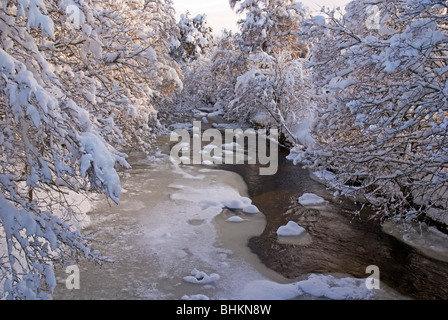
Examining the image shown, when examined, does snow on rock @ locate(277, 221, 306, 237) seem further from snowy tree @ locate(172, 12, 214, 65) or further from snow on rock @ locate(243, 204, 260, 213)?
A: snowy tree @ locate(172, 12, 214, 65)

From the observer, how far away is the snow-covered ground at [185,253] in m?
6.92

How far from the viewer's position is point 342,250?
8.96m

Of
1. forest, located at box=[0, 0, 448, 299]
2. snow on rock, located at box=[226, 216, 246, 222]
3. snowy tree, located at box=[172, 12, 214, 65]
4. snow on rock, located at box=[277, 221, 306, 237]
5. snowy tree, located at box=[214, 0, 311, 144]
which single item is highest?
snowy tree, located at box=[172, 12, 214, 65]

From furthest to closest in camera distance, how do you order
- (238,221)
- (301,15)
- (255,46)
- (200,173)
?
(255,46)
(301,15)
(200,173)
(238,221)

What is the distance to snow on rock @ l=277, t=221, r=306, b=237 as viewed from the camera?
32.3 feet

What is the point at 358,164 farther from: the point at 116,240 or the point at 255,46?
the point at 255,46

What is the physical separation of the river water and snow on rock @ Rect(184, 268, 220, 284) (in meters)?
0.02

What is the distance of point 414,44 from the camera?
237 inches

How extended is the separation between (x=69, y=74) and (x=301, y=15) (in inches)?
827

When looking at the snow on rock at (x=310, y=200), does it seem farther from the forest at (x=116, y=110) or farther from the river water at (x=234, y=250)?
the forest at (x=116, y=110)

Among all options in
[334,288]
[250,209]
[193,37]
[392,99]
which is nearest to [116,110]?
[250,209]

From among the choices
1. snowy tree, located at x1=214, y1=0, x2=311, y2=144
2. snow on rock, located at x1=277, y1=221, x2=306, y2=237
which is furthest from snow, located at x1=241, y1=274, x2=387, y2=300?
snowy tree, located at x1=214, y1=0, x2=311, y2=144

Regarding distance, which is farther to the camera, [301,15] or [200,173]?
[301,15]

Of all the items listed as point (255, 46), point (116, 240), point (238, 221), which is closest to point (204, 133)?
point (255, 46)
